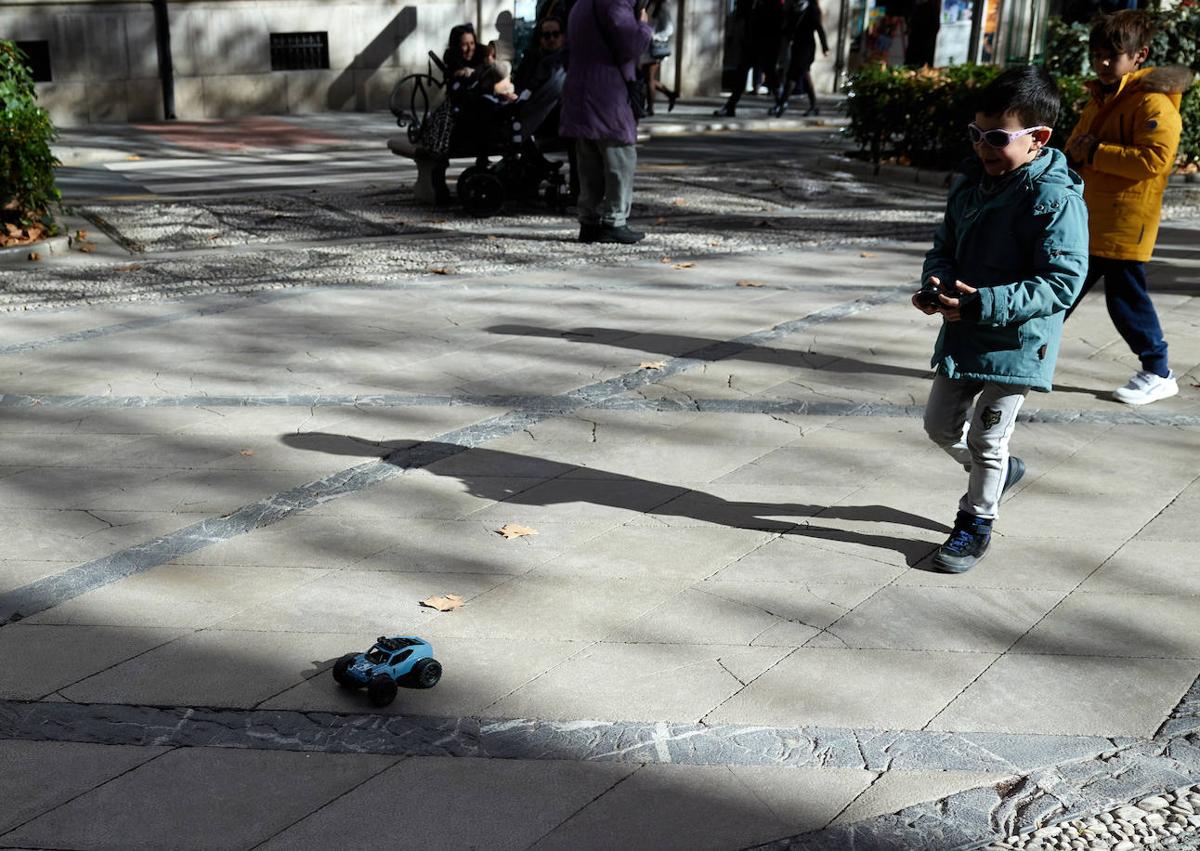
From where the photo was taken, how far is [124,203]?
1216 centimetres

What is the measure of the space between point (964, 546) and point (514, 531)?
4.93ft

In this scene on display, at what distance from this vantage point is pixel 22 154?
377 inches

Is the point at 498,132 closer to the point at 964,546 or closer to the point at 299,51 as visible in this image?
the point at 964,546

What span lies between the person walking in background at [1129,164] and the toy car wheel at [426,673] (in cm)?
333

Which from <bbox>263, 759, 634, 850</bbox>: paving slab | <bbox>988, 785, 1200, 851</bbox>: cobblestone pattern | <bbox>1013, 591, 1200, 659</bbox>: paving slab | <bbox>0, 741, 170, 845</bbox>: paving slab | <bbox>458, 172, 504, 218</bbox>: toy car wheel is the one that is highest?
<bbox>458, 172, 504, 218</bbox>: toy car wheel

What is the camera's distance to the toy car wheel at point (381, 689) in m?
3.62

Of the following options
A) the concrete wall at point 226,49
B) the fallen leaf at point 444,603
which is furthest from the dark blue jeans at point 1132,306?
the concrete wall at point 226,49

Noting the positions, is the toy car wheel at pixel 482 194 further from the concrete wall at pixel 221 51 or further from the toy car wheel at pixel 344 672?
the concrete wall at pixel 221 51

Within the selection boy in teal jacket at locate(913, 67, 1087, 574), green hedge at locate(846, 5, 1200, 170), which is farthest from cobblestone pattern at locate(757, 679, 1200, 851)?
green hedge at locate(846, 5, 1200, 170)

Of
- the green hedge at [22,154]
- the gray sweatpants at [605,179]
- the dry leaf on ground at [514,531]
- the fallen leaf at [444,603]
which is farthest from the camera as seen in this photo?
the gray sweatpants at [605,179]

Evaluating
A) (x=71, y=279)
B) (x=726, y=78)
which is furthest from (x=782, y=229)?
(x=726, y=78)

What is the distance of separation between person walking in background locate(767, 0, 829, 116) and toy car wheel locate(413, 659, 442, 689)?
17928 millimetres

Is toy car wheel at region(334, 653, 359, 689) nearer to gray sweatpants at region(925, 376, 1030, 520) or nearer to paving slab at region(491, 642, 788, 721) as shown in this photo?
paving slab at region(491, 642, 788, 721)

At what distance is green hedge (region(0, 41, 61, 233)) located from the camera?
9.58m
